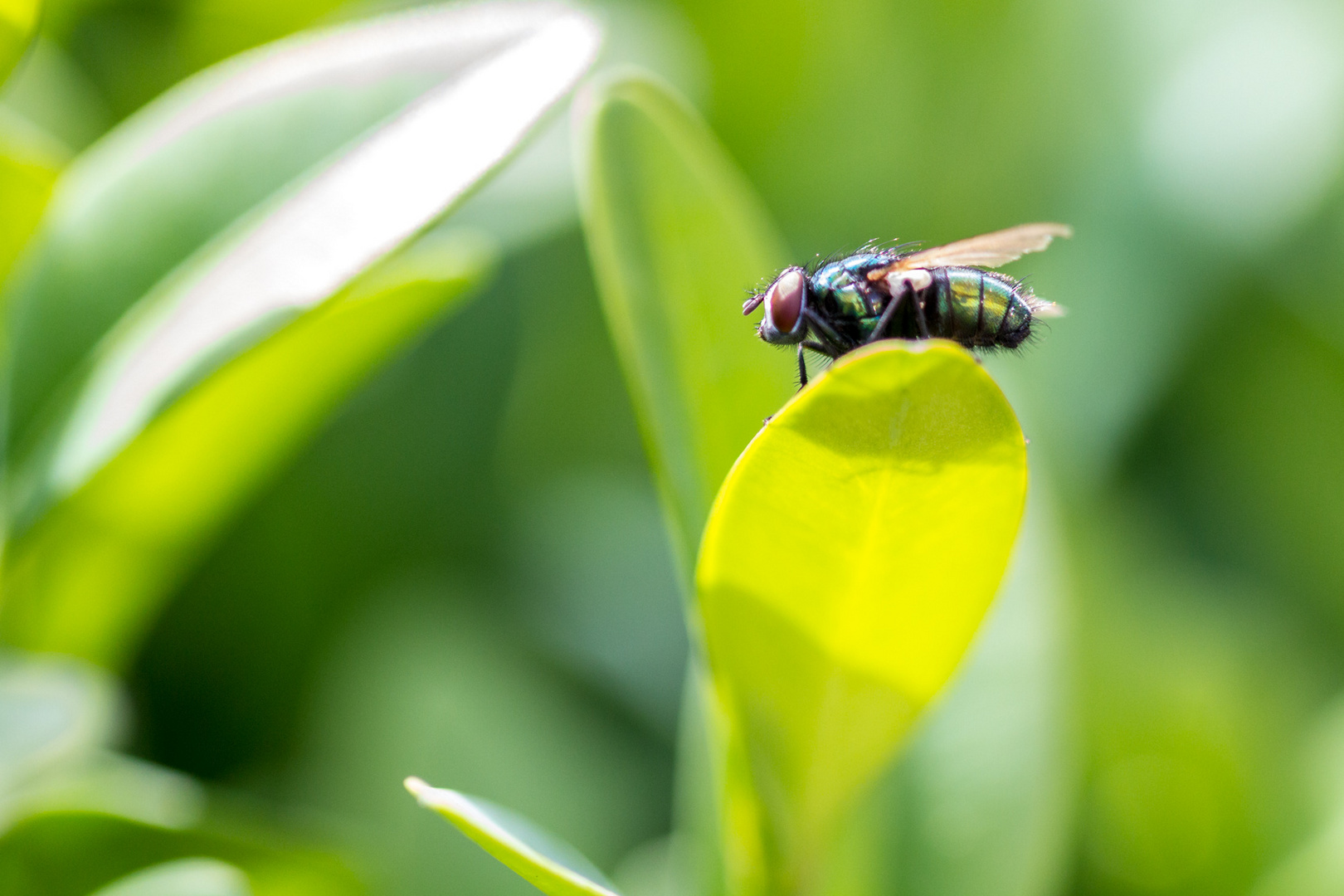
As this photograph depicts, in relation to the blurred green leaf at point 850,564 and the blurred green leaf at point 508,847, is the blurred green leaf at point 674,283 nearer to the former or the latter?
the blurred green leaf at point 850,564

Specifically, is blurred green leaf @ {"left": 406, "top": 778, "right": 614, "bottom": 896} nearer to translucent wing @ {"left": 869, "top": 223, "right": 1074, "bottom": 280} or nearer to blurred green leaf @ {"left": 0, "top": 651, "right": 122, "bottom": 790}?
blurred green leaf @ {"left": 0, "top": 651, "right": 122, "bottom": 790}

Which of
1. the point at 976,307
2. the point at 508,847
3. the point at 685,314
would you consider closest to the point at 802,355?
the point at 976,307

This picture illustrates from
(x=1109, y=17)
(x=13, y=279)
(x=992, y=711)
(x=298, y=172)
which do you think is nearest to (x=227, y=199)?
(x=298, y=172)

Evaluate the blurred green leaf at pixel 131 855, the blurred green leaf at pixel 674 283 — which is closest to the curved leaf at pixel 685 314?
the blurred green leaf at pixel 674 283

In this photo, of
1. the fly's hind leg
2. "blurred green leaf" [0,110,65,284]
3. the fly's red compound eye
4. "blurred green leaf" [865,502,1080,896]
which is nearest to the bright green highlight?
"blurred green leaf" [0,110,65,284]

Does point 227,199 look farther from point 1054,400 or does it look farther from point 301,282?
point 1054,400

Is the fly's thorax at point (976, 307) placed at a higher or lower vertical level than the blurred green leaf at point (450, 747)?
higher

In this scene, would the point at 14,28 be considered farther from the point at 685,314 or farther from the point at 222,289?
the point at 685,314
